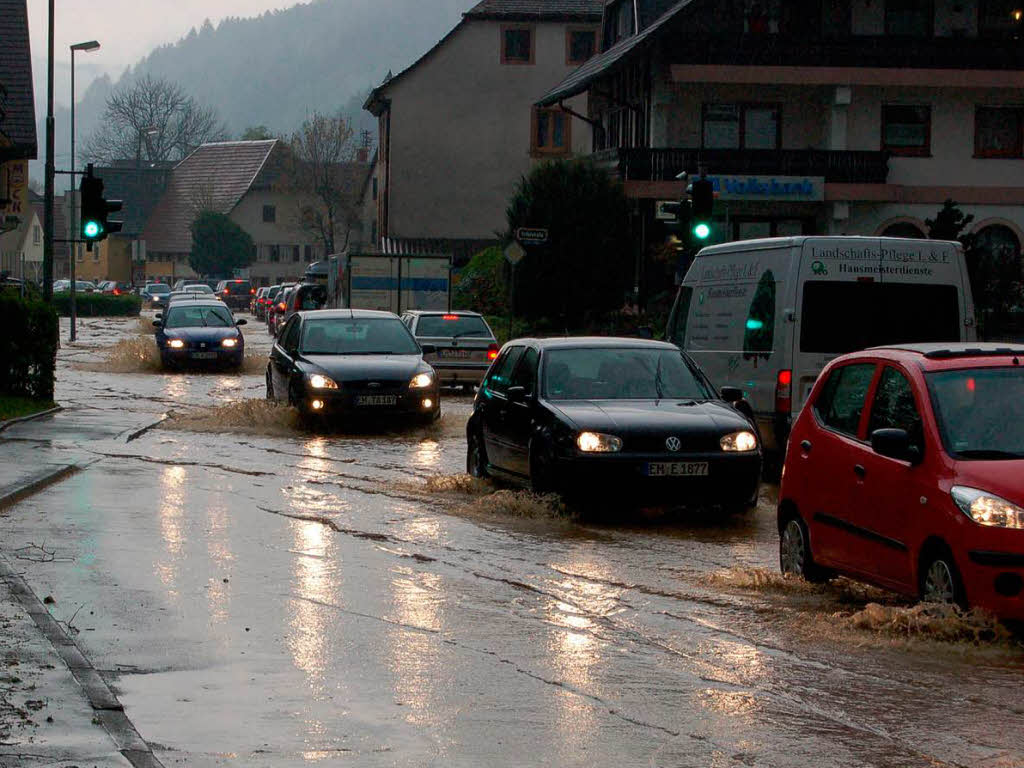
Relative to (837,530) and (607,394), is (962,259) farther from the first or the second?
(837,530)

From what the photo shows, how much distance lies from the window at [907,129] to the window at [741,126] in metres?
3.23

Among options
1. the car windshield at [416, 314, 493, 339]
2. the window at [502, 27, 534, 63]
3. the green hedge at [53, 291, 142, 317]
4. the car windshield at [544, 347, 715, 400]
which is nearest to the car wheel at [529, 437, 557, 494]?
the car windshield at [544, 347, 715, 400]

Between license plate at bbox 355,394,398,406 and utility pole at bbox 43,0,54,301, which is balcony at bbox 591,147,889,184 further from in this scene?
license plate at bbox 355,394,398,406

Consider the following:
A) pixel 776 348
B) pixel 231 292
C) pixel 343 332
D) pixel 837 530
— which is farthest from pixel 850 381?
pixel 231 292

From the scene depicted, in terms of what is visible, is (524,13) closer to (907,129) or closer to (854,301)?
(907,129)

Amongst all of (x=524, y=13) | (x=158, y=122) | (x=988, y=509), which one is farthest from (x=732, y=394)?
(x=158, y=122)

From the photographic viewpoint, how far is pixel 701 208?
24203mm

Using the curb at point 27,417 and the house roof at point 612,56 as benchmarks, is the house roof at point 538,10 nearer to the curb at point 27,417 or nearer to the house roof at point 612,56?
the house roof at point 612,56

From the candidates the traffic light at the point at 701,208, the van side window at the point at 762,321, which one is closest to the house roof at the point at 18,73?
the traffic light at the point at 701,208

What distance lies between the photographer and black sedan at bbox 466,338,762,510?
13398 mm

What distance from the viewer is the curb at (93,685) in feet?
20.5

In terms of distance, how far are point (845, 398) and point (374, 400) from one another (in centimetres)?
1215

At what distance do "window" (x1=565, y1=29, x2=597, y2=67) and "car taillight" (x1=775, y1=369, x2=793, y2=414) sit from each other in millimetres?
54173

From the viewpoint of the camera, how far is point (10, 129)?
46.2m
